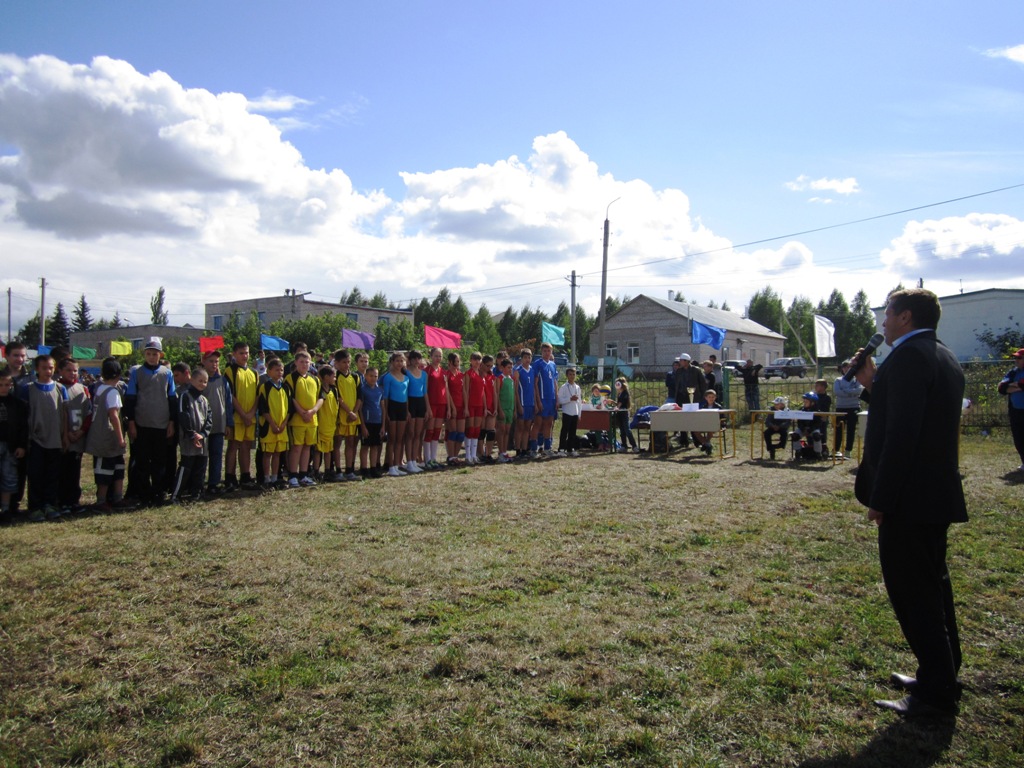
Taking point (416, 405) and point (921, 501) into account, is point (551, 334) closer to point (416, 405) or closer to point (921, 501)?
point (416, 405)

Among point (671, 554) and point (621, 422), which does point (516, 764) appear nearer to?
point (671, 554)

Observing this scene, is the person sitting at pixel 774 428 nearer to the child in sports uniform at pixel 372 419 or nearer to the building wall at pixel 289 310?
the child in sports uniform at pixel 372 419

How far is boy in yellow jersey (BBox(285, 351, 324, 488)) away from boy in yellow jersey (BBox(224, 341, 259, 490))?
1.54 ft

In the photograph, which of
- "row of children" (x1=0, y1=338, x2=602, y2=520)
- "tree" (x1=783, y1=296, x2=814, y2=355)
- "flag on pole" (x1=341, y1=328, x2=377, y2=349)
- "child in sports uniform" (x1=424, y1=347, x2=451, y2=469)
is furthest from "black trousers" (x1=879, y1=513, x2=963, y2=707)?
"tree" (x1=783, y1=296, x2=814, y2=355)

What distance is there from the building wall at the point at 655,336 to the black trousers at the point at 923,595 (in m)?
51.5

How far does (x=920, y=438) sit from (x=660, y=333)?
2117 inches

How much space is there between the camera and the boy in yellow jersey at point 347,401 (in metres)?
9.94

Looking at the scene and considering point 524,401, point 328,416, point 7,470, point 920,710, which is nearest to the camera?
point 920,710

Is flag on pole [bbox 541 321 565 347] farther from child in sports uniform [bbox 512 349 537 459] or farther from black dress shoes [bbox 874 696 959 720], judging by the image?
black dress shoes [bbox 874 696 959 720]

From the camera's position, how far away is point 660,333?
2199 inches

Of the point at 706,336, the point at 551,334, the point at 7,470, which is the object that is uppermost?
the point at 551,334

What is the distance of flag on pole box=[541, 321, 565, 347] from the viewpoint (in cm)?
1928

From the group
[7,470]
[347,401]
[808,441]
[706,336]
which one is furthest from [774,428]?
[7,470]

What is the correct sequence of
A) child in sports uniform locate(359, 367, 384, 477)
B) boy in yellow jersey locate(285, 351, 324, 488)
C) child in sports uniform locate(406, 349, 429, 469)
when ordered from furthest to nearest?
child in sports uniform locate(406, 349, 429, 469) → child in sports uniform locate(359, 367, 384, 477) → boy in yellow jersey locate(285, 351, 324, 488)
